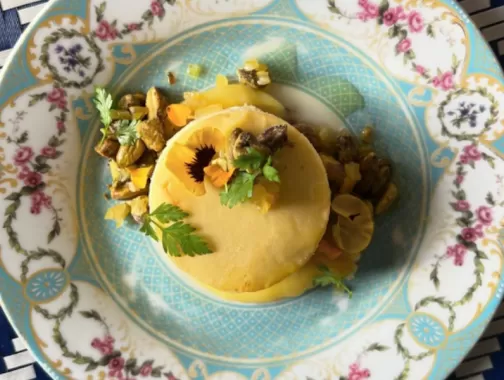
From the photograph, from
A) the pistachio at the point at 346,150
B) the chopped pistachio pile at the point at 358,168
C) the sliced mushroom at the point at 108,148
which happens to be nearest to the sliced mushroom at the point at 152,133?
the sliced mushroom at the point at 108,148

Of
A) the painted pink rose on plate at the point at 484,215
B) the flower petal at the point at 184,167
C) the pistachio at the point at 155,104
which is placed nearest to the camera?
the flower petal at the point at 184,167

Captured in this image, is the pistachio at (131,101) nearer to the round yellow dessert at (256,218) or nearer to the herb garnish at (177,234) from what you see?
the round yellow dessert at (256,218)

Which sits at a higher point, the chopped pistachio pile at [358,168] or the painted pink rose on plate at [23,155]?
the painted pink rose on plate at [23,155]

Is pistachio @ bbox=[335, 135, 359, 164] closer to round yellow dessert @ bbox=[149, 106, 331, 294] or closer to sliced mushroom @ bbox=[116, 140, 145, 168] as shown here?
round yellow dessert @ bbox=[149, 106, 331, 294]

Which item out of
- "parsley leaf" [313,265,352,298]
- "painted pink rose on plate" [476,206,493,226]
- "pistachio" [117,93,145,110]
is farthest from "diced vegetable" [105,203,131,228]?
"painted pink rose on plate" [476,206,493,226]

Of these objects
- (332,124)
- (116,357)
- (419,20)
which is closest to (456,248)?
(332,124)

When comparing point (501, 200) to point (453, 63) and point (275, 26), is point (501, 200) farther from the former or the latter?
point (275, 26)
